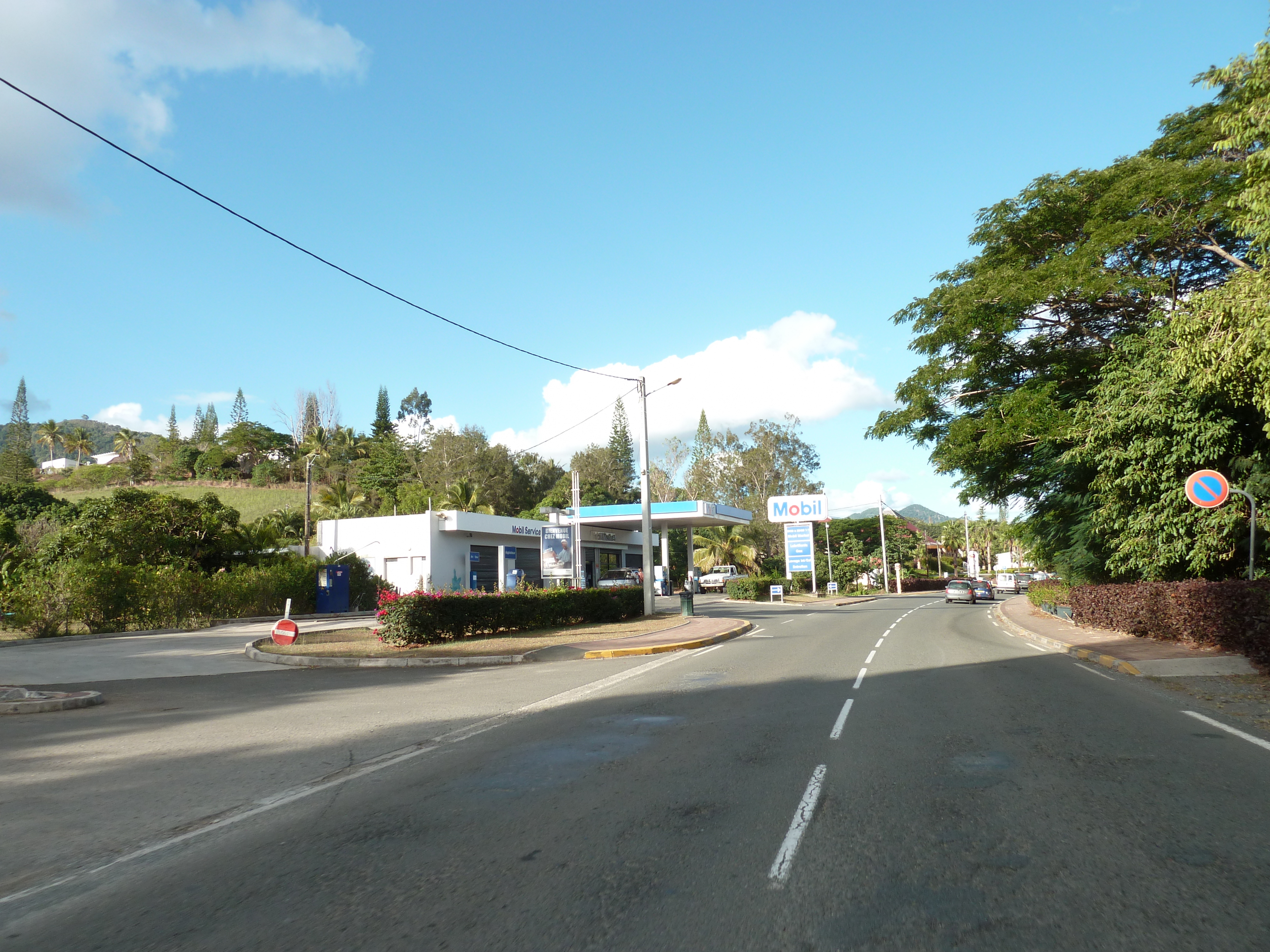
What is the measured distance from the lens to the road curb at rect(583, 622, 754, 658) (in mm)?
17719

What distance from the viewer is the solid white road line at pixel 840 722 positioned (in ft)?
27.3

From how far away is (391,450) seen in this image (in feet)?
276

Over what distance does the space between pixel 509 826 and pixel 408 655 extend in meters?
12.1

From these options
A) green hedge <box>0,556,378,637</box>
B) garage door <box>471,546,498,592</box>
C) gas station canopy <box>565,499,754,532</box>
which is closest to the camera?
green hedge <box>0,556,378,637</box>

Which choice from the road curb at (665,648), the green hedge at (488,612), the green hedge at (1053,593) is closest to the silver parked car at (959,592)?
the green hedge at (1053,593)

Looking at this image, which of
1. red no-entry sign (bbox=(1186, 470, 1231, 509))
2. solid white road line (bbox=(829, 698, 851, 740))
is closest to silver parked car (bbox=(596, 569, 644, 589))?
red no-entry sign (bbox=(1186, 470, 1231, 509))

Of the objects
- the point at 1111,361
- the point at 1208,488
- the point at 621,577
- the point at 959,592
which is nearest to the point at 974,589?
the point at 959,592

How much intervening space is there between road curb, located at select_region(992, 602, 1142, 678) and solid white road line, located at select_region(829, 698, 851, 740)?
243 inches

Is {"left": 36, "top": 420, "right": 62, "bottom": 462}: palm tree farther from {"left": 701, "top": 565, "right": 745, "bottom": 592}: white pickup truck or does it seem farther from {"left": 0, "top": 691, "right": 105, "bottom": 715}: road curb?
{"left": 0, "top": 691, "right": 105, "bottom": 715}: road curb

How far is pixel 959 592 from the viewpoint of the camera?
48.2m

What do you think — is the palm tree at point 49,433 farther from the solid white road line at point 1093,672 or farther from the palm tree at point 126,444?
the solid white road line at point 1093,672

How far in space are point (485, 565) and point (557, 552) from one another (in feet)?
45.6

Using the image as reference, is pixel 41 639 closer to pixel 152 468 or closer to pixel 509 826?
pixel 509 826

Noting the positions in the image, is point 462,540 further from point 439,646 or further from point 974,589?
point 974,589
